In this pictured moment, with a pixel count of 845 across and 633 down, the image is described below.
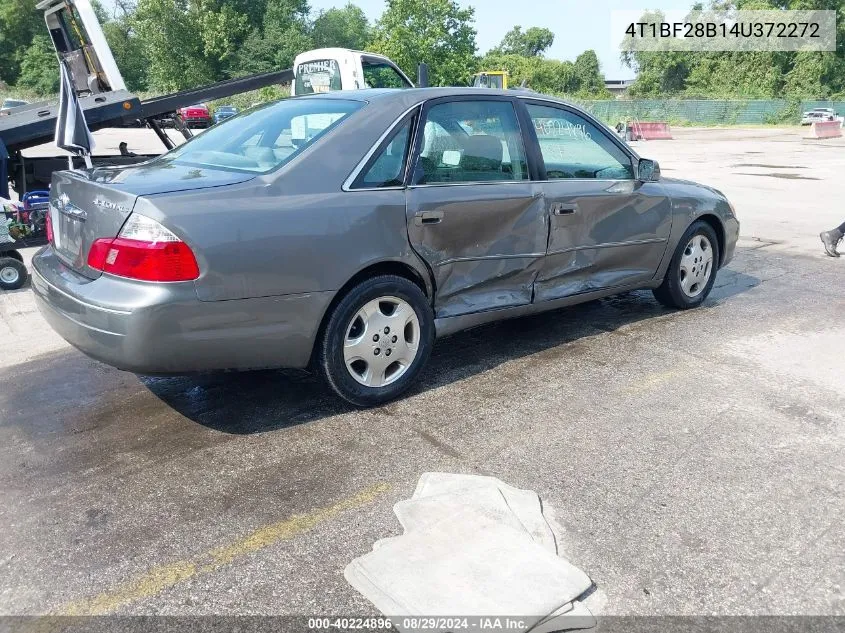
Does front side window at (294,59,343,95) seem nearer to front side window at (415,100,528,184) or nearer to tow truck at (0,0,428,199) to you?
tow truck at (0,0,428,199)

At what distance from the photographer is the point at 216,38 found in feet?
201

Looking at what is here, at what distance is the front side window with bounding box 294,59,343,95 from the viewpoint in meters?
13.0

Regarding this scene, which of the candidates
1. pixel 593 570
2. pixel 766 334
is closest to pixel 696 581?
pixel 593 570

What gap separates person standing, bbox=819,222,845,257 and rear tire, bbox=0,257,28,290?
8.18 metres

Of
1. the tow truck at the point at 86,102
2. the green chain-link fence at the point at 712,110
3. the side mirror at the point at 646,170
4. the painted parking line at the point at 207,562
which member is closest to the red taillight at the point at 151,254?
the painted parking line at the point at 207,562

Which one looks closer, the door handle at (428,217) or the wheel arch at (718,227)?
the door handle at (428,217)

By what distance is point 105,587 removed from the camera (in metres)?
2.51

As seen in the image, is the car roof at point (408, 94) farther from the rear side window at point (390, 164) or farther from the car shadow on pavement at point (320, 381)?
the car shadow on pavement at point (320, 381)

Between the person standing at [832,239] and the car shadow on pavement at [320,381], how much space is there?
292 centimetres

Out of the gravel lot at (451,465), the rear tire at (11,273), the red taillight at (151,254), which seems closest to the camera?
the gravel lot at (451,465)

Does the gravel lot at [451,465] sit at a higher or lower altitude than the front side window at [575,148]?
lower

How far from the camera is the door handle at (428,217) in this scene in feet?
13.1

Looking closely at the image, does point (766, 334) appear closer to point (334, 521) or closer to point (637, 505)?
point (637, 505)

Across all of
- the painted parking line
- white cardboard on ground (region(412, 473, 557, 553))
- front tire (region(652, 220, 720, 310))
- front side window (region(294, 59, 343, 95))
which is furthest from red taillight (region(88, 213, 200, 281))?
front side window (region(294, 59, 343, 95))
